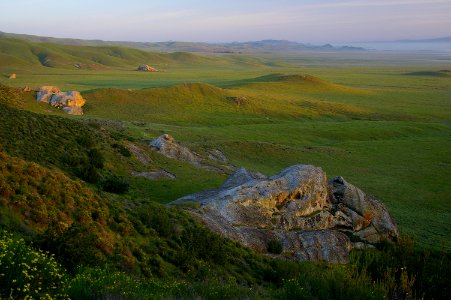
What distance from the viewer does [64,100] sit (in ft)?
232

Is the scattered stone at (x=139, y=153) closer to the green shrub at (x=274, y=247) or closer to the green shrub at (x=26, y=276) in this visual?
the green shrub at (x=274, y=247)

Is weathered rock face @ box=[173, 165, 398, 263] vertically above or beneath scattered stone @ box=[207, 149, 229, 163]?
above

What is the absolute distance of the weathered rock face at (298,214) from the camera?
853 inches

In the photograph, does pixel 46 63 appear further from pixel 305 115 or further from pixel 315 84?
pixel 305 115

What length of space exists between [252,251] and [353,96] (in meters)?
107

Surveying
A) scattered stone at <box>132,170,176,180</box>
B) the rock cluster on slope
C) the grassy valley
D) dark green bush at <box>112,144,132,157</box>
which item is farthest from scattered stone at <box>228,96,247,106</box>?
scattered stone at <box>132,170,176,180</box>

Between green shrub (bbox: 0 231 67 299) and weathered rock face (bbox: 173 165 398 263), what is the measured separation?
11.7 m

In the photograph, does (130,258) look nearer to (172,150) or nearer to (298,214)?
(298,214)

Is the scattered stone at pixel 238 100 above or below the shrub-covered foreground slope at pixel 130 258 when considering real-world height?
below

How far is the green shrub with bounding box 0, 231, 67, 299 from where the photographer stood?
8.03m

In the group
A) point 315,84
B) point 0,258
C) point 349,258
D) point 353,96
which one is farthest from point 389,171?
point 315,84

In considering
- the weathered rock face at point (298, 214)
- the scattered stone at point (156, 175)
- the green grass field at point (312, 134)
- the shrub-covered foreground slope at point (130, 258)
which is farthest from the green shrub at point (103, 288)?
the scattered stone at point (156, 175)

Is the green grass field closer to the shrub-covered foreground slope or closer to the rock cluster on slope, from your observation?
the rock cluster on slope

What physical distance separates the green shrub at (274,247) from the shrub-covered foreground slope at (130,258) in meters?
1.76
